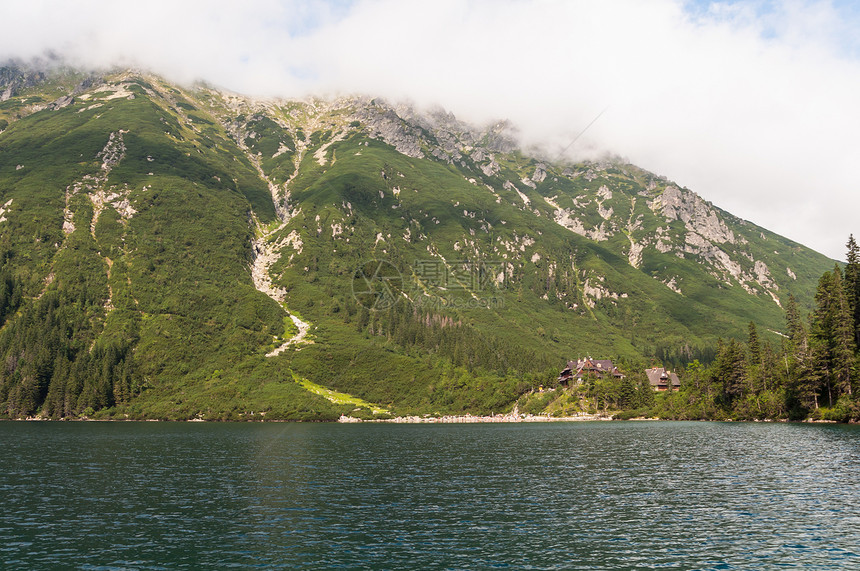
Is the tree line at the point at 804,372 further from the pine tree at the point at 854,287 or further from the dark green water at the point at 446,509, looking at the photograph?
the dark green water at the point at 446,509

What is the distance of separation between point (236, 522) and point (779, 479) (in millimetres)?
49581

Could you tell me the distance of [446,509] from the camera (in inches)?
1734

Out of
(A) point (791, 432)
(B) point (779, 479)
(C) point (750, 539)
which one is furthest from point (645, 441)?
(C) point (750, 539)

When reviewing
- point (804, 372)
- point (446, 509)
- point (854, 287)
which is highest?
point (854, 287)

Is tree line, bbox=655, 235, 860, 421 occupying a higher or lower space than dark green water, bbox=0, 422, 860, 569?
higher

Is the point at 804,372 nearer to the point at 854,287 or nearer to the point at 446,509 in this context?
the point at 854,287

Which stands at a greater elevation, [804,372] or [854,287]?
[854,287]

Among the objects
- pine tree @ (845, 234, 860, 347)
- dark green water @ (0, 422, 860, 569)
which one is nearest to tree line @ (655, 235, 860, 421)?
pine tree @ (845, 234, 860, 347)

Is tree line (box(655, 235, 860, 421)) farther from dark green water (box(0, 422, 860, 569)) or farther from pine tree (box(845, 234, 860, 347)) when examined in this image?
dark green water (box(0, 422, 860, 569))

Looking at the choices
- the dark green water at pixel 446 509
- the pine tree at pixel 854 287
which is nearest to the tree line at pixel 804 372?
the pine tree at pixel 854 287

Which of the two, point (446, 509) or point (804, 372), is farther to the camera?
point (804, 372)

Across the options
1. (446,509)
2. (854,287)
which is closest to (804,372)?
(854,287)

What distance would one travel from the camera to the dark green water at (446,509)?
31.7m

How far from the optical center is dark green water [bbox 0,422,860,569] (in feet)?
104
